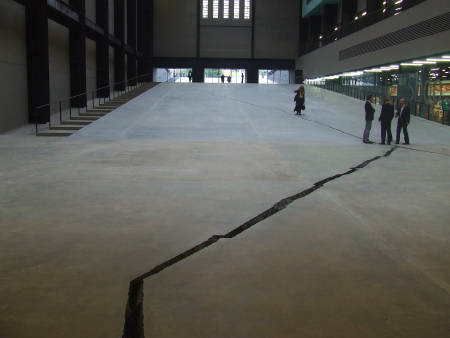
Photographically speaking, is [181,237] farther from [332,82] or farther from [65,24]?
[332,82]

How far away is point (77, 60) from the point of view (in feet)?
82.0

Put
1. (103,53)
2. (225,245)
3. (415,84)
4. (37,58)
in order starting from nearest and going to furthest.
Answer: (225,245)
(37,58)
(415,84)
(103,53)

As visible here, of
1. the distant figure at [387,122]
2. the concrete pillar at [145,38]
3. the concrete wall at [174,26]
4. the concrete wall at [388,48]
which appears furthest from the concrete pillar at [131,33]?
the distant figure at [387,122]

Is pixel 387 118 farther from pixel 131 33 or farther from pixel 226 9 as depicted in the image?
pixel 226 9

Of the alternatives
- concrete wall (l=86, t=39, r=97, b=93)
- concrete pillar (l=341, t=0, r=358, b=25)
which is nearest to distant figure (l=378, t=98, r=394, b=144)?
concrete wall (l=86, t=39, r=97, b=93)

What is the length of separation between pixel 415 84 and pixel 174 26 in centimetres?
3053

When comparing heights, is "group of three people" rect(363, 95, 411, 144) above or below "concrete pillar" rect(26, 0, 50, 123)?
below

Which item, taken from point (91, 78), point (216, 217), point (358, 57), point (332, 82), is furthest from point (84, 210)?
point (332, 82)

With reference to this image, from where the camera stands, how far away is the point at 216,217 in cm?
587

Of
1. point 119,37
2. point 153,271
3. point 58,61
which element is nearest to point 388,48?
point 58,61

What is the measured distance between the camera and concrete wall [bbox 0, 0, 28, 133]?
16.7 meters

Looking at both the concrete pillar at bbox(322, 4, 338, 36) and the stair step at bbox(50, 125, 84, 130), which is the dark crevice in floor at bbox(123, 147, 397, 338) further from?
the concrete pillar at bbox(322, 4, 338, 36)

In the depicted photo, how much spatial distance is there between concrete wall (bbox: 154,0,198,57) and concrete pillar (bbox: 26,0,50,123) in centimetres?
3143

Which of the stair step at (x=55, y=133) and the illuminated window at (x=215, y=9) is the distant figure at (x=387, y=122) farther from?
the illuminated window at (x=215, y=9)
